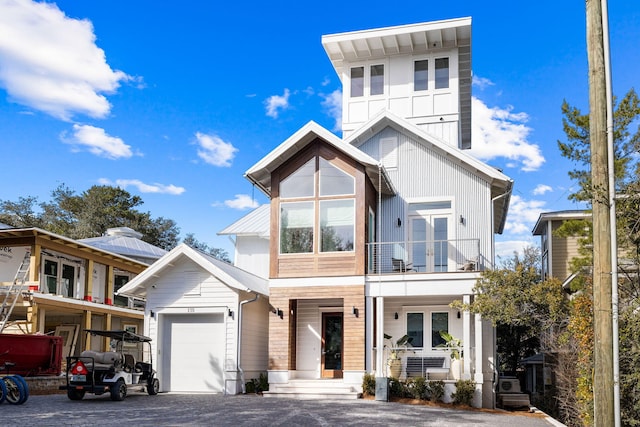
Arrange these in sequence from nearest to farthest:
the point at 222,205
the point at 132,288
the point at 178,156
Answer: the point at 132,288 < the point at 178,156 < the point at 222,205

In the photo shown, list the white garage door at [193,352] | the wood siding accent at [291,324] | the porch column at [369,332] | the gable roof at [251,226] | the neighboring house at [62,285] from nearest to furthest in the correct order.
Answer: the wood siding accent at [291,324], the porch column at [369,332], the white garage door at [193,352], the neighboring house at [62,285], the gable roof at [251,226]

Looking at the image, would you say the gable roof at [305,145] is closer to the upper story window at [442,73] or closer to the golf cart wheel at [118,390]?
the upper story window at [442,73]

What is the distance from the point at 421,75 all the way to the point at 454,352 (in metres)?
12.2

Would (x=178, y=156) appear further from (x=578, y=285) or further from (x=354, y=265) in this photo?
(x=578, y=285)

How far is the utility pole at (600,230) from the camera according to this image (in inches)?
339

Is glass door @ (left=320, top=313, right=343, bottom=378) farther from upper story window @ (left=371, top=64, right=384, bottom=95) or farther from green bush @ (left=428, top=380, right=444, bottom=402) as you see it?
upper story window @ (left=371, top=64, right=384, bottom=95)

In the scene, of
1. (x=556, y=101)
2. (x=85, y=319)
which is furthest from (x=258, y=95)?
(x=556, y=101)

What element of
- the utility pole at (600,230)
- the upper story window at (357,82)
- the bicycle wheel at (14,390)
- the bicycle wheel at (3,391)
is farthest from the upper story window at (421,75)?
the bicycle wheel at (3,391)

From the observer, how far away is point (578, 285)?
63.3 ft

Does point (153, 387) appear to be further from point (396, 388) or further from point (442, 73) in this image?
point (442, 73)

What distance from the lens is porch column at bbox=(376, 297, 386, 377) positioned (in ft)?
63.1

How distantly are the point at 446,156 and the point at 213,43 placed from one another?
39.3 feet

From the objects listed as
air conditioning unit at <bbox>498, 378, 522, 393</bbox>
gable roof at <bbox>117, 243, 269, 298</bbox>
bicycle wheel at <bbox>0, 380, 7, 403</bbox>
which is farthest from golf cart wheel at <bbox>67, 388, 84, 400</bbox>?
air conditioning unit at <bbox>498, 378, 522, 393</bbox>

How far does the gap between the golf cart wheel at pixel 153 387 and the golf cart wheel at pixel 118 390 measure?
2.09 meters
